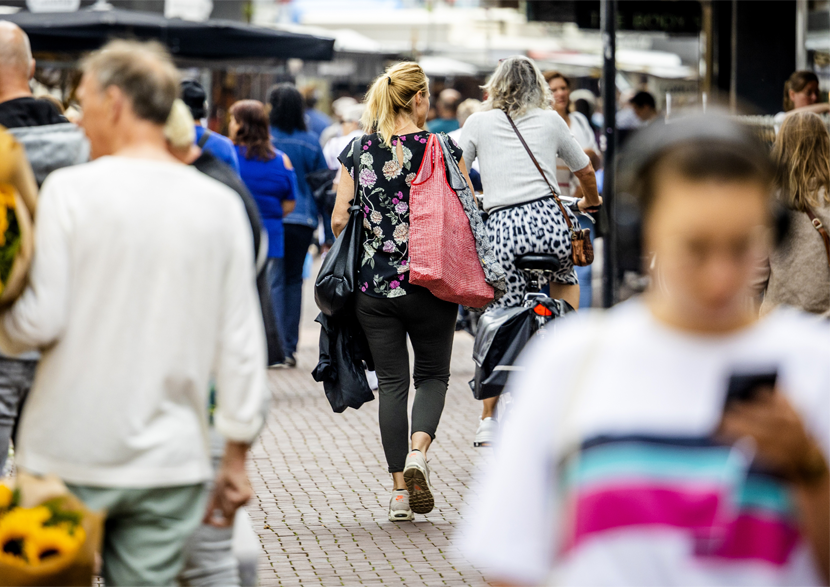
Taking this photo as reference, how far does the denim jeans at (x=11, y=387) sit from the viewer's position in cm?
397

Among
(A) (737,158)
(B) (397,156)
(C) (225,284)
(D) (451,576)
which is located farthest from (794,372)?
(B) (397,156)

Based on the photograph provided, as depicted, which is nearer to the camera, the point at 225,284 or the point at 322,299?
the point at 225,284

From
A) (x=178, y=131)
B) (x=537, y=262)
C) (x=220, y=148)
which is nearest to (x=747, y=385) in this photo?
(x=178, y=131)

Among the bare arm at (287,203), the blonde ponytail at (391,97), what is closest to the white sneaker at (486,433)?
the blonde ponytail at (391,97)

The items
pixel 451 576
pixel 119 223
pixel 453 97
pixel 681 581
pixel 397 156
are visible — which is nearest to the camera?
pixel 681 581

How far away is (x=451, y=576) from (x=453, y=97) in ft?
30.6

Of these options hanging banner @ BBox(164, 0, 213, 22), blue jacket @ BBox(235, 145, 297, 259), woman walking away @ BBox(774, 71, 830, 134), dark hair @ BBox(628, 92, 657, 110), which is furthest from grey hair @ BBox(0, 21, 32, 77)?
dark hair @ BBox(628, 92, 657, 110)

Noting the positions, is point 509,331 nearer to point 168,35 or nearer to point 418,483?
point 418,483

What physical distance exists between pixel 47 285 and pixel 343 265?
3072 millimetres

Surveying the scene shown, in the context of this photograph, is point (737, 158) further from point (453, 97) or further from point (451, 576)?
point (453, 97)

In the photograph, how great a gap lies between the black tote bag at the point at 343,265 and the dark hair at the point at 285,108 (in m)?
4.85

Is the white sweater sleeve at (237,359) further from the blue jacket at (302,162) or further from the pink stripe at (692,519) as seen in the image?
the blue jacket at (302,162)

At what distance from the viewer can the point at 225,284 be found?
301 cm

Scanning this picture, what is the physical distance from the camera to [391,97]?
5.82 meters
